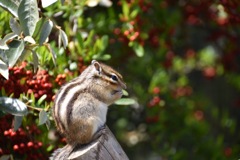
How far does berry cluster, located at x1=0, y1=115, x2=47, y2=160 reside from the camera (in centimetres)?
385

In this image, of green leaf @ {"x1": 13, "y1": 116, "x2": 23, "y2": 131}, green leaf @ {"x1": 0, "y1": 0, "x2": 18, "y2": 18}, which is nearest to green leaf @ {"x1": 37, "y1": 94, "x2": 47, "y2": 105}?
green leaf @ {"x1": 13, "y1": 116, "x2": 23, "y2": 131}

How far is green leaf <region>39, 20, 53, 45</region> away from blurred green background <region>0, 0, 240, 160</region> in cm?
28

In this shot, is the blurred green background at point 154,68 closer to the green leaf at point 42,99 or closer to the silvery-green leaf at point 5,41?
the green leaf at point 42,99

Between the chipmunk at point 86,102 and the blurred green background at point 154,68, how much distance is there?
332mm

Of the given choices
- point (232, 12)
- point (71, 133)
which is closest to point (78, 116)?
point (71, 133)

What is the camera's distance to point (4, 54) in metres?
3.45

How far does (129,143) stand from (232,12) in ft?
5.15

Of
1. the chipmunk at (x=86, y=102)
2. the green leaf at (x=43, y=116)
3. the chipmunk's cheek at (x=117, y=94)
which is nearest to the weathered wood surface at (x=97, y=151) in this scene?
the chipmunk at (x=86, y=102)

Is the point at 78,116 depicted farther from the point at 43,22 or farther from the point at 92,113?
the point at 43,22

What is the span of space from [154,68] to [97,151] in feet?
8.22

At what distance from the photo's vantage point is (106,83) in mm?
3744

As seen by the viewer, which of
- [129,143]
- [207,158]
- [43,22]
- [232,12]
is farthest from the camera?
[129,143]

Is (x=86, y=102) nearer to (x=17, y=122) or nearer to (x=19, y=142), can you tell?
(x=17, y=122)

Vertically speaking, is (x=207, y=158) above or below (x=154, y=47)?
below
